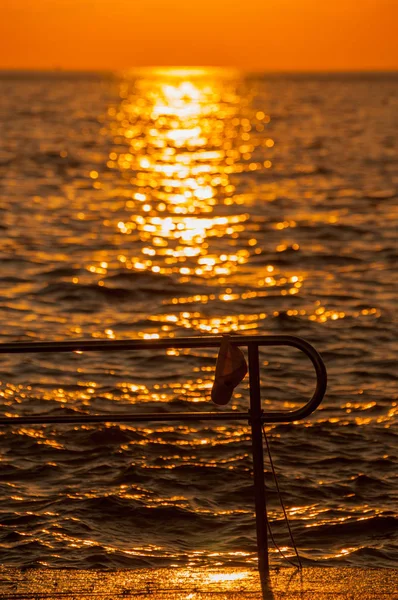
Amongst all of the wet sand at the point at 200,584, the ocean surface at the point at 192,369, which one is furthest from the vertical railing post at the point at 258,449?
the ocean surface at the point at 192,369

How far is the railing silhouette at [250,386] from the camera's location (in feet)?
19.2

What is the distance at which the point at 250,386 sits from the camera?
615 cm

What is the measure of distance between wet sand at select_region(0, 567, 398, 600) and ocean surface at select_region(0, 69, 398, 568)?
1.75 metres

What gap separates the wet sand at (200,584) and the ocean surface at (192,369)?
1745 mm

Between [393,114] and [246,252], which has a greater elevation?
[393,114]

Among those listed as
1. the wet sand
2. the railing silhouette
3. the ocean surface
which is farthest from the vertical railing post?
the ocean surface

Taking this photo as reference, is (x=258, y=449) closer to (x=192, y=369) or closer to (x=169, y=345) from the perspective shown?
(x=169, y=345)

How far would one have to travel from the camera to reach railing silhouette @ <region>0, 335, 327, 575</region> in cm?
584

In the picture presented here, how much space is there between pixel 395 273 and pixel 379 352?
21.0 ft

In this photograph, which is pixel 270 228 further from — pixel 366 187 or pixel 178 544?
pixel 178 544

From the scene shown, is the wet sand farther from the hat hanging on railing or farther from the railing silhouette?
the hat hanging on railing

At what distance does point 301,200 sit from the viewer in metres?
34.7

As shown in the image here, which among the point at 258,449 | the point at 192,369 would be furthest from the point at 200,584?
the point at 192,369

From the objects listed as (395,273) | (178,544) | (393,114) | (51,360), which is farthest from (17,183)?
→ (393,114)
